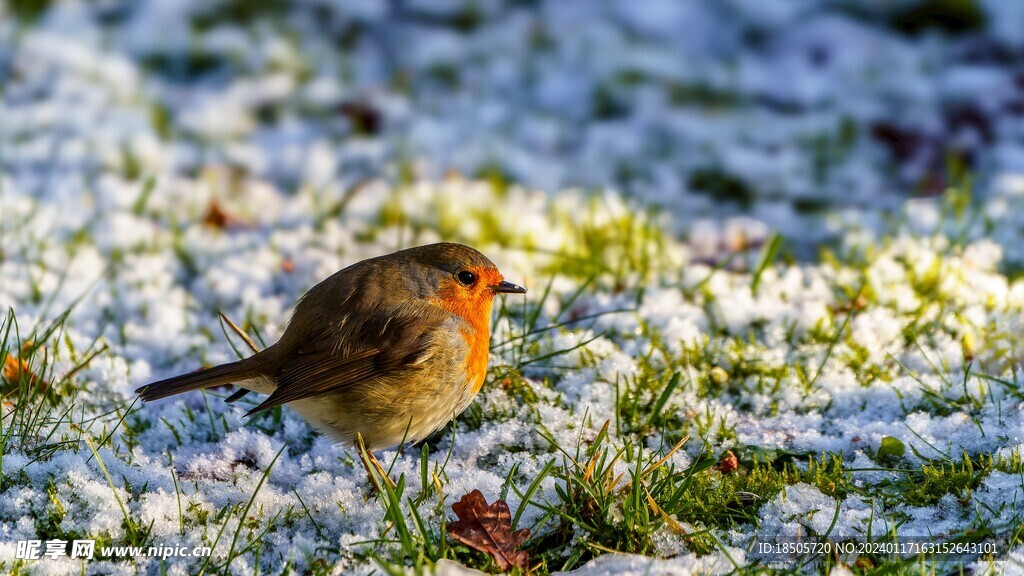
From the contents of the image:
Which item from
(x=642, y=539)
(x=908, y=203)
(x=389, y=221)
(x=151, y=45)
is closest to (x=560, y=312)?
(x=642, y=539)

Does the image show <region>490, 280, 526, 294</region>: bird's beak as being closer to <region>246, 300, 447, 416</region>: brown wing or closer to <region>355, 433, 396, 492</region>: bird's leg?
<region>246, 300, 447, 416</region>: brown wing

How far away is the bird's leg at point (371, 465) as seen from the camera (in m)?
2.79

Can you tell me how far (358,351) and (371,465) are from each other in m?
0.36

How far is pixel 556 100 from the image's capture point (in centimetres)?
680

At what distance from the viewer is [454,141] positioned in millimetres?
6324

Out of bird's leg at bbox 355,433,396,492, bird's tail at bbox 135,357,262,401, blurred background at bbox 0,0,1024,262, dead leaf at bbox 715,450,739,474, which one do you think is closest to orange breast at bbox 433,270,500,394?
bird's leg at bbox 355,433,396,492

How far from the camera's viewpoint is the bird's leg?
2.79 meters

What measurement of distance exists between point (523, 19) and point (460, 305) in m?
4.70

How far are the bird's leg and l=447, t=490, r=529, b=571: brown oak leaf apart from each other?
22cm

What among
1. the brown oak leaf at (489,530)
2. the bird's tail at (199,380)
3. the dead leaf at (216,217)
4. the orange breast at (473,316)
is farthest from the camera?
the dead leaf at (216,217)

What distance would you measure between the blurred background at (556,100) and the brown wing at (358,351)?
2.45 meters

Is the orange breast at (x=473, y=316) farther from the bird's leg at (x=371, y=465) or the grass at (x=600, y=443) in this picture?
the bird's leg at (x=371, y=465)

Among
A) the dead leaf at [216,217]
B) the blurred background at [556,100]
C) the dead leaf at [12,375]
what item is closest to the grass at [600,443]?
the dead leaf at [12,375]

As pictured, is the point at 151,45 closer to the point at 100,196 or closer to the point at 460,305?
the point at 100,196
